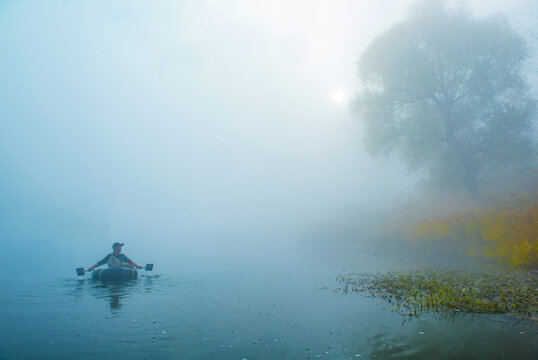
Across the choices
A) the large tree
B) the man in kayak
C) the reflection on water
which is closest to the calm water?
the reflection on water

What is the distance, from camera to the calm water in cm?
604

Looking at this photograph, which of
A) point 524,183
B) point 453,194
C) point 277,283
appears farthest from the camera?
point 453,194

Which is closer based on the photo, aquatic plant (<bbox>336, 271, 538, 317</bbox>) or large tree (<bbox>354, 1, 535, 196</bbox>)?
aquatic plant (<bbox>336, 271, 538, 317</bbox>)

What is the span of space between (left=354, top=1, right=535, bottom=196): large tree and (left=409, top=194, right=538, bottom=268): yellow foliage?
4447mm

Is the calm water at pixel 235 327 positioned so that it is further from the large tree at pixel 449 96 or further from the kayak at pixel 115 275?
the large tree at pixel 449 96

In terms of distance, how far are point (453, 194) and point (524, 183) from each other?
4788 millimetres

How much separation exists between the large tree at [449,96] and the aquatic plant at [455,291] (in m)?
13.1

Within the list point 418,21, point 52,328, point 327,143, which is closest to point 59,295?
point 52,328

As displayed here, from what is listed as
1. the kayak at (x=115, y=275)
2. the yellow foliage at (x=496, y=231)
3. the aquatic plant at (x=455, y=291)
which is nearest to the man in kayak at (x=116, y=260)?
the kayak at (x=115, y=275)

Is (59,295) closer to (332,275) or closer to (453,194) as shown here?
(332,275)

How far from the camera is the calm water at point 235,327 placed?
604 cm

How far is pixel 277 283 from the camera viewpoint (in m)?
14.0

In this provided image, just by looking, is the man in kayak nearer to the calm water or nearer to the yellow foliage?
the calm water

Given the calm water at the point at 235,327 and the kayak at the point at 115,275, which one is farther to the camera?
the kayak at the point at 115,275
